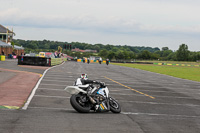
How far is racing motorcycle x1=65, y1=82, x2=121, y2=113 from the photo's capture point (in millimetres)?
10492

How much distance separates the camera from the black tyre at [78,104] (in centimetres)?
1042

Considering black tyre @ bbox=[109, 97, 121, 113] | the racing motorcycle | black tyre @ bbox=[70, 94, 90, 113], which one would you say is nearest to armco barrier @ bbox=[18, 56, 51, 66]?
black tyre @ bbox=[109, 97, 121, 113]

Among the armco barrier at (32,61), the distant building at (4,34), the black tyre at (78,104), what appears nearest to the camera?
the black tyre at (78,104)

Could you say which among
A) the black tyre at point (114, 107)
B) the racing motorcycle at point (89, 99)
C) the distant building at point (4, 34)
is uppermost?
the distant building at point (4, 34)

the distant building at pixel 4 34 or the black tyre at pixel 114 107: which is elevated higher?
the distant building at pixel 4 34

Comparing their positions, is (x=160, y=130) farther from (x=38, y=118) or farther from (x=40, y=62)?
(x=40, y=62)

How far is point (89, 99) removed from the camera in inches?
421

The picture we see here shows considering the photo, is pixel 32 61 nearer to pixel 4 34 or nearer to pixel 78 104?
pixel 78 104

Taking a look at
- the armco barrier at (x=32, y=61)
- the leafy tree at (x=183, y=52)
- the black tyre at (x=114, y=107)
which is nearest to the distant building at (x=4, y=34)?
the armco barrier at (x=32, y=61)

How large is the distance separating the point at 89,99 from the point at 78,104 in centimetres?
45

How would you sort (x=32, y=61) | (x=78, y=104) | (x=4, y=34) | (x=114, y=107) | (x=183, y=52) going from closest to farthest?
(x=78, y=104) → (x=114, y=107) → (x=32, y=61) → (x=4, y=34) → (x=183, y=52)

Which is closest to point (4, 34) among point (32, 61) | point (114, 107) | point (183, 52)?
point (32, 61)

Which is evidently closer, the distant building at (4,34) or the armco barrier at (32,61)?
the armco barrier at (32,61)

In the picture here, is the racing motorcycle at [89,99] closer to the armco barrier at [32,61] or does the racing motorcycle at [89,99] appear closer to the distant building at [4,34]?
the armco barrier at [32,61]
